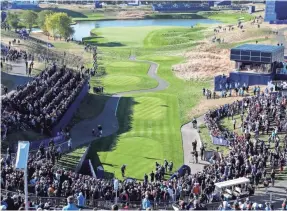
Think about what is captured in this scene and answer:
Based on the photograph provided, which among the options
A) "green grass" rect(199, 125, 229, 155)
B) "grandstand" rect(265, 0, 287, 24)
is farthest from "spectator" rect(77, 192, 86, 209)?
"grandstand" rect(265, 0, 287, 24)

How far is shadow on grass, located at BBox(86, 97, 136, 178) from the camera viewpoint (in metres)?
47.7

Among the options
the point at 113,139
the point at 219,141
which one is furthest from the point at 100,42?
the point at 219,141

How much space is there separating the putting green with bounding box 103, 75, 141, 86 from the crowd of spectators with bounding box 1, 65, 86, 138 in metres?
13.3

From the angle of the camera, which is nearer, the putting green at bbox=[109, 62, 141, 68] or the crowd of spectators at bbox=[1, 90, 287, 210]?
the crowd of spectators at bbox=[1, 90, 287, 210]

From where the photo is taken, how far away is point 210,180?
3562 cm

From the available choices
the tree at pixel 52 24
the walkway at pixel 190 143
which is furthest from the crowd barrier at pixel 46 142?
the tree at pixel 52 24

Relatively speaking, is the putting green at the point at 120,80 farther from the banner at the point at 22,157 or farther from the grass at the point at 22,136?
the banner at the point at 22,157

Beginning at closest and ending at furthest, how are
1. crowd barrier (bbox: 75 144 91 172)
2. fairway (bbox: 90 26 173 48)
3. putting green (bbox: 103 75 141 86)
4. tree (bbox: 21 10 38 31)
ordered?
1. crowd barrier (bbox: 75 144 91 172)
2. putting green (bbox: 103 75 141 86)
3. fairway (bbox: 90 26 173 48)
4. tree (bbox: 21 10 38 31)

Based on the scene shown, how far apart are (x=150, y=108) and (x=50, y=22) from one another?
7112cm

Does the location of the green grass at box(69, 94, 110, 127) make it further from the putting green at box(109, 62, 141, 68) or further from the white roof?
the putting green at box(109, 62, 141, 68)

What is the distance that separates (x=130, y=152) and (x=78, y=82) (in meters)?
19.8

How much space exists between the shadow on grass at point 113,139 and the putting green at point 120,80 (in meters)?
10.8

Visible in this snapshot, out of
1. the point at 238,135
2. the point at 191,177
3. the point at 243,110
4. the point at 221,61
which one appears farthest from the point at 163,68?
the point at 191,177

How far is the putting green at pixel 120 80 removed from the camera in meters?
81.2
